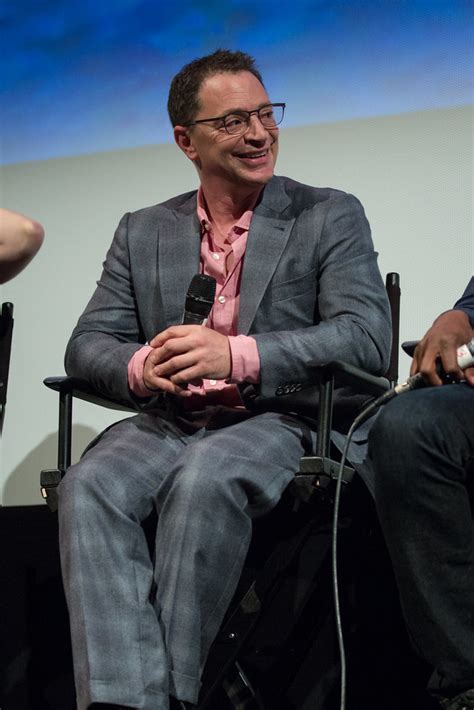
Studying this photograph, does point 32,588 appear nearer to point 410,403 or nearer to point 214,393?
point 214,393

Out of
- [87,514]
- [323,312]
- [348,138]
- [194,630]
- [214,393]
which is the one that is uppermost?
[348,138]

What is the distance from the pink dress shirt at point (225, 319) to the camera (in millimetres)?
2246

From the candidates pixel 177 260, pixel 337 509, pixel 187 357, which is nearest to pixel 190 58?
pixel 177 260

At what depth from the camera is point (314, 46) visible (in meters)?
3.04

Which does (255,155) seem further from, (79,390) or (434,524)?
(434,524)

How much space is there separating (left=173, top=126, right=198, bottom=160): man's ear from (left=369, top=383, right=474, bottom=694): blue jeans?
105 cm

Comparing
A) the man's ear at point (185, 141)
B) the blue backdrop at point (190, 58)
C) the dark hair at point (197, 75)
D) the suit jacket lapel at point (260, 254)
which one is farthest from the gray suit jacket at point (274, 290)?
the blue backdrop at point (190, 58)

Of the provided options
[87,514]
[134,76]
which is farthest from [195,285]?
[134,76]

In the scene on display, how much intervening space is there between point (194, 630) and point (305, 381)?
22.9 inches

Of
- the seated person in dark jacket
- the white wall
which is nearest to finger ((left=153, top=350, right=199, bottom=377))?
the seated person in dark jacket

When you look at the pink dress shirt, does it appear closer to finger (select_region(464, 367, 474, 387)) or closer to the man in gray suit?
the man in gray suit

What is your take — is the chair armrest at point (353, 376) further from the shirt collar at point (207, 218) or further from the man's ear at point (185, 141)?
the man's ear at point (185, 141)

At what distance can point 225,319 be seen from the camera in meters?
2.49

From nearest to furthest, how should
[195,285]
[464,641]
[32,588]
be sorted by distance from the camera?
[464,641] < [195,285] < [32,588]
